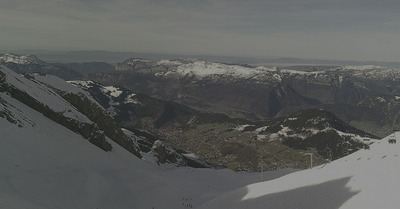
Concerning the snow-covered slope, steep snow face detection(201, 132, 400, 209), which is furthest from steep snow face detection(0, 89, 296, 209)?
steep snow face detection(201, 132, 400, 209)

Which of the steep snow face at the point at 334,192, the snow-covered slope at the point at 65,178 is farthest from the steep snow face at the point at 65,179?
the steep snow face at the point at 334,192

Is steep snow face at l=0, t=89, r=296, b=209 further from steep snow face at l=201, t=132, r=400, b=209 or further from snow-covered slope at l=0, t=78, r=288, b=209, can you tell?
steep snow face at l=201, t=132, r=400, b=209

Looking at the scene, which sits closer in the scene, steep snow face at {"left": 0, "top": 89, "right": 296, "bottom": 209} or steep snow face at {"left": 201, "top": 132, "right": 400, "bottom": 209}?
steep snow face at {"left": 201, "top": 132, "right": 400, "bottom": 209}

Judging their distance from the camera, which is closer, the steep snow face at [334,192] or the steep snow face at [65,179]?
the steep snow face at [334,192]

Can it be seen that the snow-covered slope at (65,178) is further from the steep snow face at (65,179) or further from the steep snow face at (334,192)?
the steep snow face at (334,192)

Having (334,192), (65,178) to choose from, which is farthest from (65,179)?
(334,192)

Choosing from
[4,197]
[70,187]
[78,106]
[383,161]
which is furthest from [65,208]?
[78,106]

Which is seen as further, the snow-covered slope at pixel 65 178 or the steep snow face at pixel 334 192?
the snow-covered slope at pixel 65 178

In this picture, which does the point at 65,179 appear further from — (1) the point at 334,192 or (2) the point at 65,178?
(1) the point at 334,192

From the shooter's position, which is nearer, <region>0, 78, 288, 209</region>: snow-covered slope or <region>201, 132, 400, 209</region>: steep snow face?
<region>201, 132, 400, 209</region>: steep snow face
